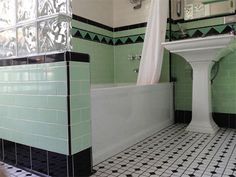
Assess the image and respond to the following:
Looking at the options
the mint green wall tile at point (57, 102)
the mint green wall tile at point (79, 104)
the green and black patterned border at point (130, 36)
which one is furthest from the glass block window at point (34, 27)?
the green and black patterned border at point (130, 36)

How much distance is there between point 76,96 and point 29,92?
1.19 ft

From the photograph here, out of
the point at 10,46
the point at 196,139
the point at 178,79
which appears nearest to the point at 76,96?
the point at 10,46

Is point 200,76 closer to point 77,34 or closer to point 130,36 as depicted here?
point 130,36

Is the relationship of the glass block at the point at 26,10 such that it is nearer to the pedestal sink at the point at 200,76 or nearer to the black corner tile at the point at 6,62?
the black corner tile at the point at 6,62

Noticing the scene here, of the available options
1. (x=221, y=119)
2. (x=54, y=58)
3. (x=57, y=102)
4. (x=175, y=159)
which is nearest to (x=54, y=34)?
(x=54, y=58)

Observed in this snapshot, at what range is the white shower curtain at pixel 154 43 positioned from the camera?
2.62m

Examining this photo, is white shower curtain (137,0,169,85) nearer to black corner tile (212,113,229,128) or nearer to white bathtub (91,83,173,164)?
white bathtub (91,83,173,164)

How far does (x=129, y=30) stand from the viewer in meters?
3.30

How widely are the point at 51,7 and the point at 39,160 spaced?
960 millimetres

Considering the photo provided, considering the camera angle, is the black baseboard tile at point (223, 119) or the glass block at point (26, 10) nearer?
the glass block at point (26, 10)

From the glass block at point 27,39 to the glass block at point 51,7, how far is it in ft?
0.36

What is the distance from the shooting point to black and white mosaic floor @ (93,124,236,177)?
1474 millimetres

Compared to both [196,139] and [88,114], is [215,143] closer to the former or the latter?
[196,139]

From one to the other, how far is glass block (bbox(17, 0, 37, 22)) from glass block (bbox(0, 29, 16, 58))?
0.13 metres
